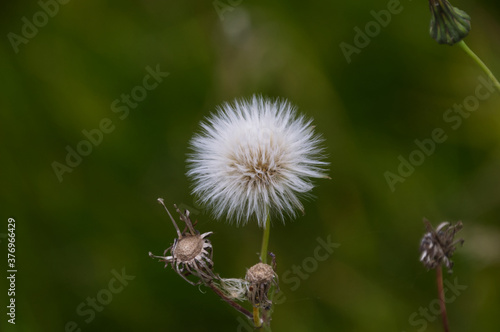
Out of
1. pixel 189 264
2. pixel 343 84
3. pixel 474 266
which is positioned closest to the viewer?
pixel 189 264

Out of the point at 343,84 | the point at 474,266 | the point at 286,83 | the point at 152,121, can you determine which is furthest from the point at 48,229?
the point at 474,266

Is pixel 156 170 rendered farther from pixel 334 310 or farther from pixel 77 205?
pixel 334 310

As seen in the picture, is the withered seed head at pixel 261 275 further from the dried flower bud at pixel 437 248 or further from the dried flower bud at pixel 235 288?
the dried flower bud at pixel 437 248

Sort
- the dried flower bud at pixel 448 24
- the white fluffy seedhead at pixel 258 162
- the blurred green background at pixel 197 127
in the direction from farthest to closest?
1. the blurred green background at pixel 197 127
2. the white fluffy seedhead at pixel 258 162
3. the dried flower bud at pixel 448 24

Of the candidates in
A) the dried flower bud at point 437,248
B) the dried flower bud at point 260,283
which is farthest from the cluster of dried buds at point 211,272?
the dried flower bud at point 437,248

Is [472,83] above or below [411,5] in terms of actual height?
below

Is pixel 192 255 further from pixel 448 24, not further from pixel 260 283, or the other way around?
pixel 448 24
